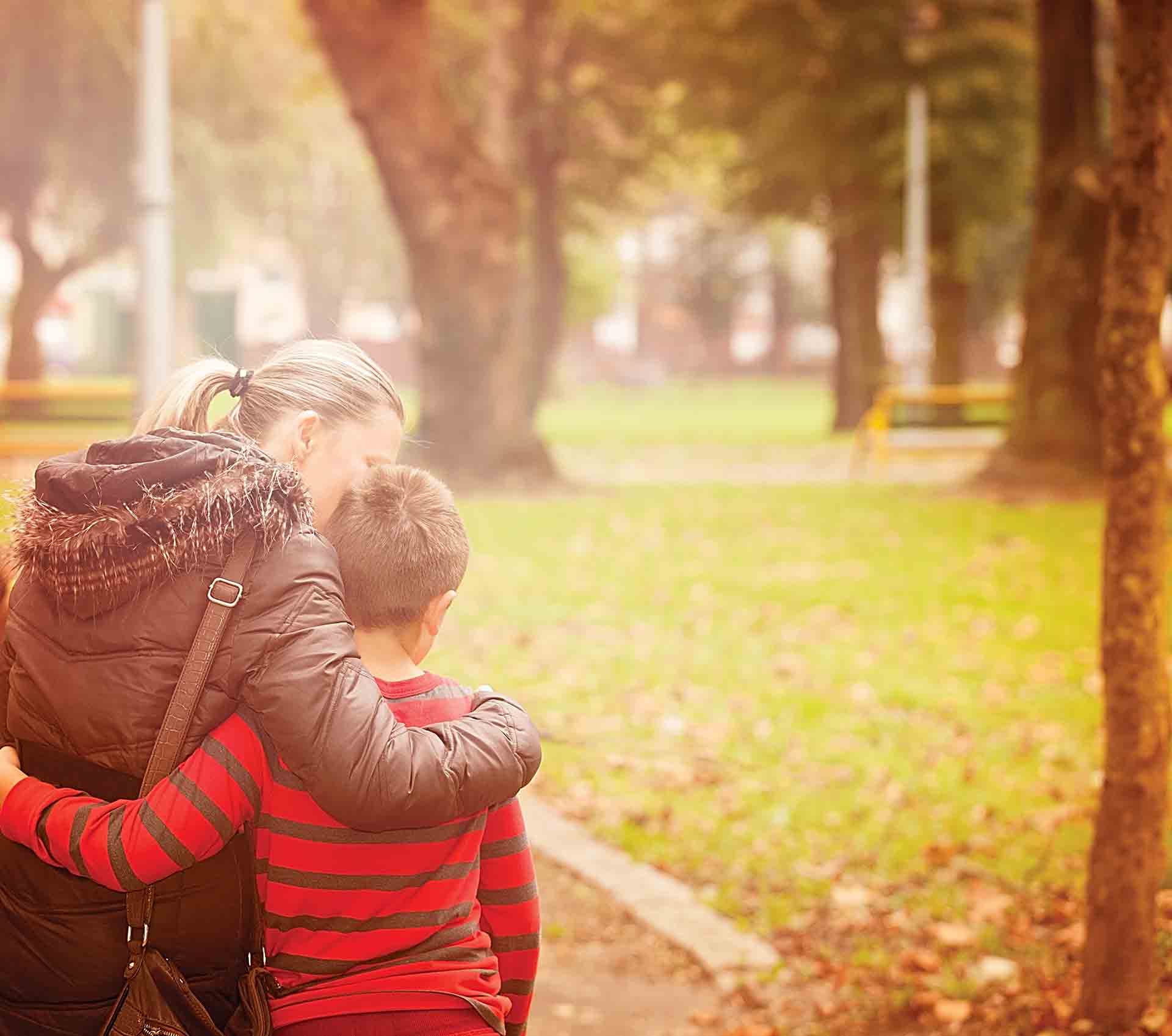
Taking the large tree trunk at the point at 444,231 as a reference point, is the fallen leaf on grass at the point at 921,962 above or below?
below

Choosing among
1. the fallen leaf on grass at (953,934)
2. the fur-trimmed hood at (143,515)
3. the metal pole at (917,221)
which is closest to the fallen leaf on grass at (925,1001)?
the fallen leaf on grass at (953,934)

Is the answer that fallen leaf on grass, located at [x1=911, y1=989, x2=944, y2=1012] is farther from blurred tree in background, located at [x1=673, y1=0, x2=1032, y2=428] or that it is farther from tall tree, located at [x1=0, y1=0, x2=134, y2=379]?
tall tree, located at [x1=0, y1=0, x2=134, y2=379]

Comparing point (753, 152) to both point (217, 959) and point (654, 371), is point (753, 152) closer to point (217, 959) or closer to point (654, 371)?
point (217, 959)

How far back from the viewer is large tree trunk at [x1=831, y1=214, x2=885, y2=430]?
27.4 metres

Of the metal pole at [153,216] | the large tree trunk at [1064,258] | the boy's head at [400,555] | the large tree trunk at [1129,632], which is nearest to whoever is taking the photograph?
the boy's head at [400,555]

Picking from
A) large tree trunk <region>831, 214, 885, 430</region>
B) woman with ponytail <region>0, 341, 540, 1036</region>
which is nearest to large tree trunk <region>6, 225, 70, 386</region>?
large tree trunk <region>831, 214, 885, 430</region>

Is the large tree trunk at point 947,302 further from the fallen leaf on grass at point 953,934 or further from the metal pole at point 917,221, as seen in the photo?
the fallen leaf on grass at point 953,934

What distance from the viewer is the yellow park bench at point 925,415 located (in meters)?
Result: 18.6

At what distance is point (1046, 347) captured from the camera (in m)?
15.9

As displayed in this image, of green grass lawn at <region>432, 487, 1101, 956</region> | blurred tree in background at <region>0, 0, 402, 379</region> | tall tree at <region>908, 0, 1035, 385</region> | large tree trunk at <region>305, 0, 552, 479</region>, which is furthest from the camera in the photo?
blurred tree in background at <region>0, 0, 402, 379</region>

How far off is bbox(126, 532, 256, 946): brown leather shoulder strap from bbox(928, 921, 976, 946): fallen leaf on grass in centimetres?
306

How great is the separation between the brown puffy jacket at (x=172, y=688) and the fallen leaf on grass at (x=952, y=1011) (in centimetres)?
231

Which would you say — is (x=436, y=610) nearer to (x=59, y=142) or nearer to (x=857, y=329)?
(x=857, y=329)

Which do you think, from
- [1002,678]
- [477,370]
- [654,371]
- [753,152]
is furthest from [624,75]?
[654,371]
